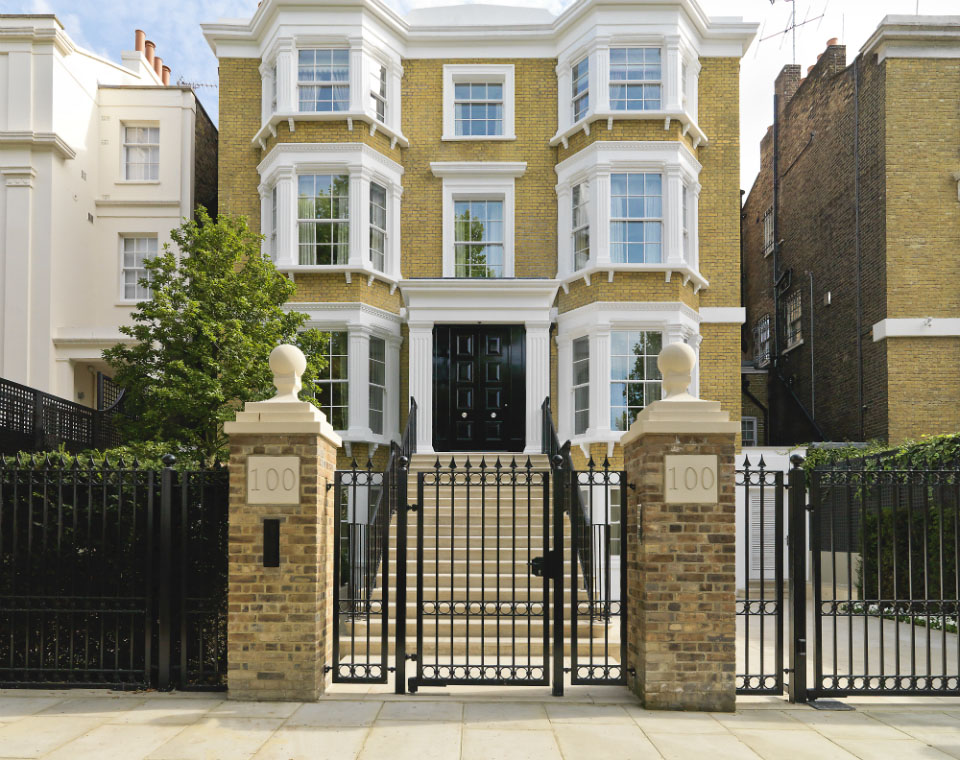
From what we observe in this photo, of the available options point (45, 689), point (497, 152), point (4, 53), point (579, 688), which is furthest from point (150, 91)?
point (579, 688)

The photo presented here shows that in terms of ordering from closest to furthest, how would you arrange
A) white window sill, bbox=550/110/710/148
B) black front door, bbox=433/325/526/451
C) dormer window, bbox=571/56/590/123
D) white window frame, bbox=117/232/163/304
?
1. white window sill, bbox=550/110/710/148
2. black front door, bbox=433/325/526/451
3. dormer window, bbox=571/56/590/123
4. white window frame, bbox=117/232/163/304

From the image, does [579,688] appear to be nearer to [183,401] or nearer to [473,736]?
[473,736]

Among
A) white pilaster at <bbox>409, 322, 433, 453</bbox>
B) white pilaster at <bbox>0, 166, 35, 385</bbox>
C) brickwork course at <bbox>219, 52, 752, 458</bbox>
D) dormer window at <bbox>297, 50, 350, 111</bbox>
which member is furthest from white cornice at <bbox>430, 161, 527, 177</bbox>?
white pilaster at <bbox>0, 166, 35, 385</bbox>

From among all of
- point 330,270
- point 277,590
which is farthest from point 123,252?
point 277,590

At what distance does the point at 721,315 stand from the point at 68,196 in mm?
14077

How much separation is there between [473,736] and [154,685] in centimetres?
322

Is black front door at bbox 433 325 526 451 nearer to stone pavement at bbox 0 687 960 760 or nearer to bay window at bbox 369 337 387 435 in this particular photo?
bay window at bbox 369 337 387 435

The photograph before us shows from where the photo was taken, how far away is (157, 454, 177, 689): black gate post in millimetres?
7879

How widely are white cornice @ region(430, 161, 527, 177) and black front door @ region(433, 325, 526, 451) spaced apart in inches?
133

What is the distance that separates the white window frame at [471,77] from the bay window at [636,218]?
106 inches

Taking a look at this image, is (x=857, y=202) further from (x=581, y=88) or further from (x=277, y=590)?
(x=277, y=590)

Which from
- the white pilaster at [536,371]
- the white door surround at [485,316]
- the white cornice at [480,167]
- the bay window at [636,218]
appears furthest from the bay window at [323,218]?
the bay window at [636,218]

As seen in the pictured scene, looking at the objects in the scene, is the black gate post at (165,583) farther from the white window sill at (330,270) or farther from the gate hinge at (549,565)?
the white window sill at (330,270)

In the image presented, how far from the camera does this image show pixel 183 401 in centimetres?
1313
